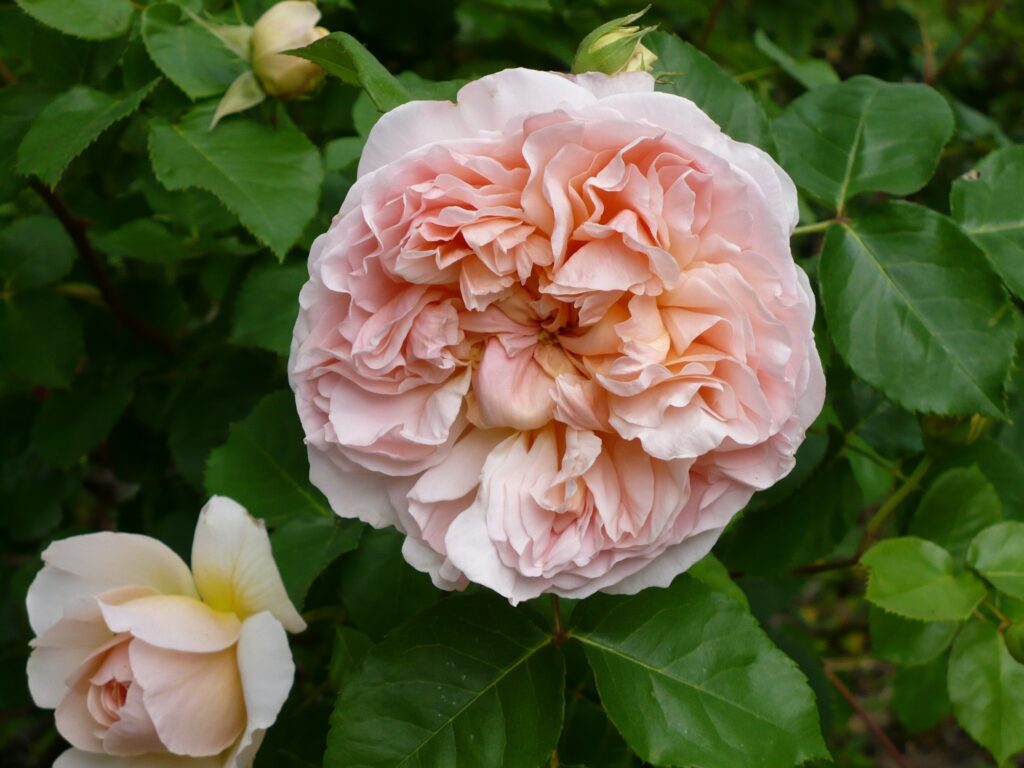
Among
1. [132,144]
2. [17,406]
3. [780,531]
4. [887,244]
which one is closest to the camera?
[887,244]

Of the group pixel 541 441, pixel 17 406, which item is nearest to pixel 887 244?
pixel 541 441

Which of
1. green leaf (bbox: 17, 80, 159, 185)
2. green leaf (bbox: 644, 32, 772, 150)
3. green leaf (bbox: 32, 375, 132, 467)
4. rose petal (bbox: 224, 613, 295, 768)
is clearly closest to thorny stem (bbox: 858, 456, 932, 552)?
green leaf (bbox: 644, 32, 772, 150)

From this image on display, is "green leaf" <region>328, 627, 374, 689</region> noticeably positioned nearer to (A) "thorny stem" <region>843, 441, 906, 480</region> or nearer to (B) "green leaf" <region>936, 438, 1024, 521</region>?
(A) "thorny stem" <region>843, 441, 906, 480</region>

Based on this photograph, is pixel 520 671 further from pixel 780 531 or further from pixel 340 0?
pixel 340 0

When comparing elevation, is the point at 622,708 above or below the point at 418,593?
above

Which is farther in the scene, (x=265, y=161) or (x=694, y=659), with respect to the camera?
(x=265, y=161)

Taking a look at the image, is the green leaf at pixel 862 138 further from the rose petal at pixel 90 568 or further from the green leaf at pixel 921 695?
the rose petal at pixel 90 568

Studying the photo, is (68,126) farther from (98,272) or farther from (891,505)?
(891,505)
